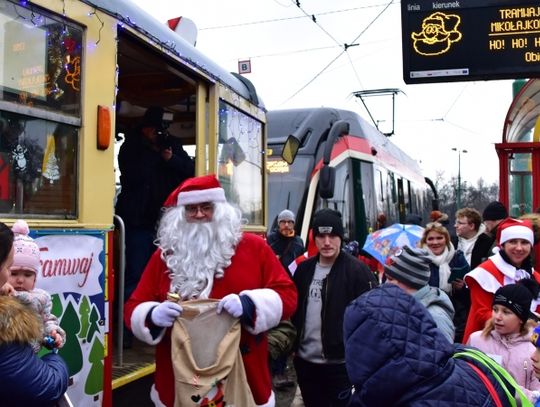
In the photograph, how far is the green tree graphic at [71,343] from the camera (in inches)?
111

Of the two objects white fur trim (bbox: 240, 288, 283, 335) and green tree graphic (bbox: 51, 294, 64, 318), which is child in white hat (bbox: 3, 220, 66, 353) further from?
white fur trim (bbox: 240, 288, 283, 335)

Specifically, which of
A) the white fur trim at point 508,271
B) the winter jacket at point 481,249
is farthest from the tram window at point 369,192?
the white fur trim at point 508,271

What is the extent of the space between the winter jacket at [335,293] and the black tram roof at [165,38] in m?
1.74

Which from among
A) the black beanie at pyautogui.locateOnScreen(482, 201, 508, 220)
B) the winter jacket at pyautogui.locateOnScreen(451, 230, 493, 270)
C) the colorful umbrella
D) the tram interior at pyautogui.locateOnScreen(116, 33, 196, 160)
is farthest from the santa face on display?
the black beanie at pyautogui.locateOnScreen(482, 201, 508, 220)

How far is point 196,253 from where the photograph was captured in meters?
2.88

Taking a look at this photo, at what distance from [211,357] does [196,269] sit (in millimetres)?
436

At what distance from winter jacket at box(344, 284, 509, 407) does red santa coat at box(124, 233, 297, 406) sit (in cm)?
113

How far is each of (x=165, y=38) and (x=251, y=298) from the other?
6.69 ft

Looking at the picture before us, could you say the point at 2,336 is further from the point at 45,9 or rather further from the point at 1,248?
the point at 45,9

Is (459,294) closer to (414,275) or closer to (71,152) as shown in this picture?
(414,275)

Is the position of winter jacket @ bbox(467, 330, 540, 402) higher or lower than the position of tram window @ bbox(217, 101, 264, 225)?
lower

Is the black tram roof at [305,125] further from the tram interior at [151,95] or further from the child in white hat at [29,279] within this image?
the child in white hat at [29,279]

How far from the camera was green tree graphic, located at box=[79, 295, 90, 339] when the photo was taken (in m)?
2.94

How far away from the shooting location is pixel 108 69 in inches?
128
